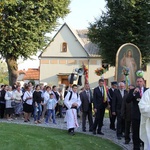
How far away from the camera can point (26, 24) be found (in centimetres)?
2956

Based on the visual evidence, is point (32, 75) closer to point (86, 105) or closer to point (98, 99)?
point (86, 105)

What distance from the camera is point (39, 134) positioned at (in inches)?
480

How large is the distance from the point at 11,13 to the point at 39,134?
19.3 metres

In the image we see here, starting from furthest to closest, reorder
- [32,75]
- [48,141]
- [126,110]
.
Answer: [32,75]
[126,110]
[48,141]

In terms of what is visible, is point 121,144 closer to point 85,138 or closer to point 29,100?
point 85,138

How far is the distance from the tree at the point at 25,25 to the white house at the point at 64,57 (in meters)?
17.5

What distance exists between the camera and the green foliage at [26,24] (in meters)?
29.2

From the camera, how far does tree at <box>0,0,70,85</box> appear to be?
2925 cm

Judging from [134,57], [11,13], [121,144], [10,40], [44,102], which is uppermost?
[11,13]

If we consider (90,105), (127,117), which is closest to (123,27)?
(90,105)

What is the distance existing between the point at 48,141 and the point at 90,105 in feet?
11.7

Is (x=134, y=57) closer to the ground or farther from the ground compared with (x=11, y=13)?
closer to the ground

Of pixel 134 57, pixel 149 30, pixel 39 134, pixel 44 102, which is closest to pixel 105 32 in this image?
pixel 149 30

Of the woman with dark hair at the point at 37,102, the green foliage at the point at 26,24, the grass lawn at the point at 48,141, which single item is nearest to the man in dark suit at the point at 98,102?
the grass lawn at the point at 48,141
